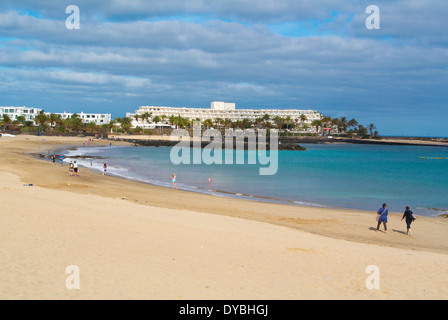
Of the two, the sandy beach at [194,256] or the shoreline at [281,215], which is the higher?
the sandy beach at [194,256]

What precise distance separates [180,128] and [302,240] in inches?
6188

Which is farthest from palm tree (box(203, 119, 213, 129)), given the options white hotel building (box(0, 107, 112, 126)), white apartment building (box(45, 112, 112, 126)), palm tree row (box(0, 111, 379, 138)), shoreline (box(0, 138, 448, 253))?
shoreline (box(0, 138, 448, 253))

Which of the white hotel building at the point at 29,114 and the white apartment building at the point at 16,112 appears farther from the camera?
the white hotel building at the point at 29,114

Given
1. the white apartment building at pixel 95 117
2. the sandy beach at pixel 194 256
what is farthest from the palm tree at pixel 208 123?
the sandy beach at pixel 194 256

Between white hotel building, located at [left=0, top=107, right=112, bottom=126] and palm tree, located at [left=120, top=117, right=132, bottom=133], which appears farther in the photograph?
white hotel building, located at [left=0, top=107, right=112, bottom=126]

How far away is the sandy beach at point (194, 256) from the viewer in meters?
7.07

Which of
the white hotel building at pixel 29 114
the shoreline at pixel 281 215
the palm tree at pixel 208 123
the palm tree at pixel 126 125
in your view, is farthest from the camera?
the palm tree at pixel 208 123

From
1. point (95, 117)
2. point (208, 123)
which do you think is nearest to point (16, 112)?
point (95, 117)

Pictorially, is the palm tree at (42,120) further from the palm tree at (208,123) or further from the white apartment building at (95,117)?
the palm tree at (208,123)

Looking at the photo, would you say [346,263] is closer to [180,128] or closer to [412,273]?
[412,273]

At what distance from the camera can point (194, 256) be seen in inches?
363

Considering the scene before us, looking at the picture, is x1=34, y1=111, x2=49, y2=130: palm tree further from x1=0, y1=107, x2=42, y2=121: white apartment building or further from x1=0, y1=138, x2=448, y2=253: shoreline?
x1=0, y1=138, x2=448, y2=253: shoreline

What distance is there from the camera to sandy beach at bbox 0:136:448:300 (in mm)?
7074
